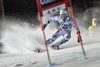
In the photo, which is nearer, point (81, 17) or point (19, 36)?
point (19, 36)

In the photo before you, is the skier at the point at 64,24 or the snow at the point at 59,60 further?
the skier at the point at 64,24

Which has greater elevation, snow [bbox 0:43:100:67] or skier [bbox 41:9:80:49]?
skier [bbox 41:9:80:49]

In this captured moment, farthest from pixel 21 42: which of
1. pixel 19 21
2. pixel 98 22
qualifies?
pixel 98 22

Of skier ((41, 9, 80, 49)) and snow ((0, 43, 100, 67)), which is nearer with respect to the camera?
snow ((0, 43, 100, 67))

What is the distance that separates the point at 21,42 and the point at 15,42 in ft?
0.82

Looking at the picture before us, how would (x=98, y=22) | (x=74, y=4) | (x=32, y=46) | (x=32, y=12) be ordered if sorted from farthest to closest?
1. (x=74, y=4)
2. (x=32, y=12)
3. (x=98, y=22)
4. (x=32, y=46)

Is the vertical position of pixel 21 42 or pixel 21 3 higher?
pixel 21 3

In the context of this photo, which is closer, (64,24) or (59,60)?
(59,60)

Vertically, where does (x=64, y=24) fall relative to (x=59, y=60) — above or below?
above

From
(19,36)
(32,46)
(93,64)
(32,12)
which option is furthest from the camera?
(32,12)

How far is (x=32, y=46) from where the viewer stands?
40.3ft

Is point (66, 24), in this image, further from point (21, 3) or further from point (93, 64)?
point (21, 3)

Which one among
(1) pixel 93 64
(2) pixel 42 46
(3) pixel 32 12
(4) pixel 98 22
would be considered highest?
(3) pixel 32 12

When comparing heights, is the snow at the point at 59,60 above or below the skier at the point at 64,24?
below
